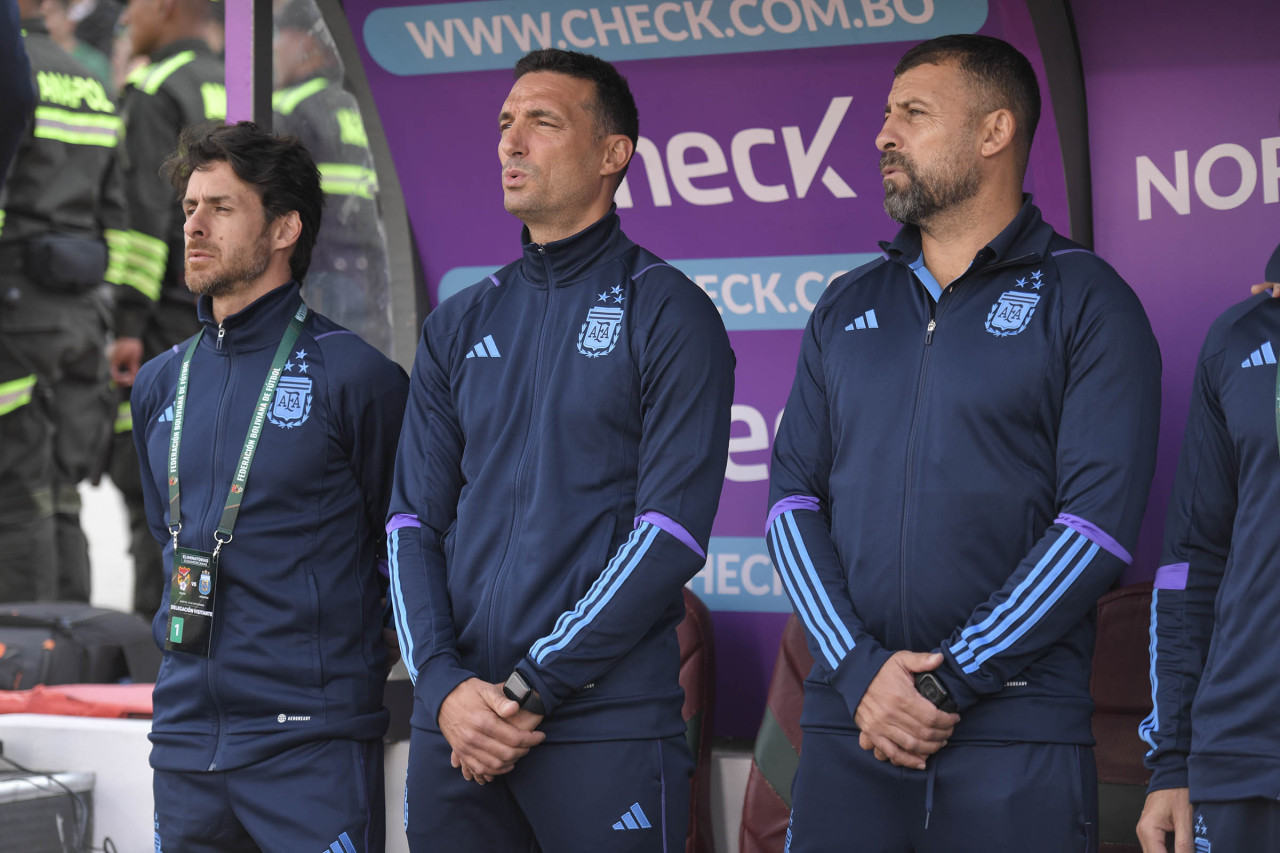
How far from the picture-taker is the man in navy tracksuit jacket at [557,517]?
2432 mm

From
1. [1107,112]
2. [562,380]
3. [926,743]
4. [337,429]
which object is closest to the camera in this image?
[926,743]

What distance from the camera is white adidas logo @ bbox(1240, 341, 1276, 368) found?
2305 millimetres

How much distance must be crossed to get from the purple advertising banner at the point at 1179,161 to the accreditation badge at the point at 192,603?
84.8 inches

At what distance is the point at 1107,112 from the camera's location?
3.48 meters

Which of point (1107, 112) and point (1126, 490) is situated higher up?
point (1107, 112)

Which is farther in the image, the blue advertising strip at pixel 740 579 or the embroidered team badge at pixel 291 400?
the blue advertising strip at pixel 740 579

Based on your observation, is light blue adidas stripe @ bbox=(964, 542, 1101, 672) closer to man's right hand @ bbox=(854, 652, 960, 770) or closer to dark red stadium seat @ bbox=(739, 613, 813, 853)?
man's right hand @ bbox=(854, 652, 960, 770)

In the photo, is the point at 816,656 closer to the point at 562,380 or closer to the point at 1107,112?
the point at 562,380

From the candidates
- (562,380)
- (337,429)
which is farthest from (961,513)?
(337,429)

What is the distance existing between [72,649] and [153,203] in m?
2.24

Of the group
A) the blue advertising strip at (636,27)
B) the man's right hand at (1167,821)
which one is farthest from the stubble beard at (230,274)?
the man's right hand at (1167,821)

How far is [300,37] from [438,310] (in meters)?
1.85

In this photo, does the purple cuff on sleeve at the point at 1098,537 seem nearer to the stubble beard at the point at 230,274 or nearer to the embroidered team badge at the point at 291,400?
the embroidered team badge at the point at 291,400

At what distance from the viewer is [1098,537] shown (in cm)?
226
